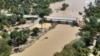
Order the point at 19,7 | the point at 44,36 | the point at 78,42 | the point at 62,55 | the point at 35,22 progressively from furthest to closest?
the point at 19,7, the point at 35,22, the point at 44,36, the point at 78,42, the point at 62,55

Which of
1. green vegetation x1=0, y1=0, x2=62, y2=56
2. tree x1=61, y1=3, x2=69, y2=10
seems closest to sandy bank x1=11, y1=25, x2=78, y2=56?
green vegetation x1=0, y1=0, x2=62, y2=56

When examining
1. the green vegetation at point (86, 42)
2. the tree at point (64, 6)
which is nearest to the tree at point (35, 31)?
the green vegetation at point (86, 42)

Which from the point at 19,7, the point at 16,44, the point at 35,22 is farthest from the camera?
the point at 19,7

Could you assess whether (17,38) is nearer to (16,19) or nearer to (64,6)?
(16,19)

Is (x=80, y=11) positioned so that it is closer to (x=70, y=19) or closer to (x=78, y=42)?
(x=70, y=19)

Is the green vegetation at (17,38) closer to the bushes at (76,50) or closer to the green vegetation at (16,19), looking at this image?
the green vegetation at (16,19)

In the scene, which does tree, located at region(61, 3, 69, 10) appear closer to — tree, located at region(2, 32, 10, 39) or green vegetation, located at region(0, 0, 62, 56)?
green vegetation, located at region(0, 0, 62, 56)

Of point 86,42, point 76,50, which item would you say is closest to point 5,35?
point 76,50

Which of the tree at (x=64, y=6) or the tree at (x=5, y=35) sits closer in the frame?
the tree at (x=5, y=35)

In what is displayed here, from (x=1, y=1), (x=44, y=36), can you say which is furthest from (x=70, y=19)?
(x=1, y=1)

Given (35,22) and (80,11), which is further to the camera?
(80,11)

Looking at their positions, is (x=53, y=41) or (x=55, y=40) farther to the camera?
(x=55, y=40)
